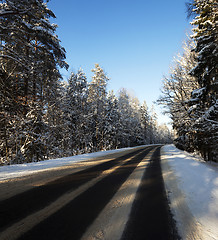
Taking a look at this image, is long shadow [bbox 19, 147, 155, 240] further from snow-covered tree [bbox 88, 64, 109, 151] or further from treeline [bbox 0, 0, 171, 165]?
snow-covered tree [bbox 88, 64, 109, 151]

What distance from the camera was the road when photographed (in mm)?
1516

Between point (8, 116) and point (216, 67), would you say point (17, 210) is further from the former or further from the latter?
point (216, 67)

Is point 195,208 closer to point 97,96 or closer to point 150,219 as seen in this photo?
point 150,219

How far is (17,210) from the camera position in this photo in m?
1.97

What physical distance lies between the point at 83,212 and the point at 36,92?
11.8 metres

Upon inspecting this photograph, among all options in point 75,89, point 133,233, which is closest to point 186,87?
point 133,233

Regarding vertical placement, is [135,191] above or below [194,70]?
below

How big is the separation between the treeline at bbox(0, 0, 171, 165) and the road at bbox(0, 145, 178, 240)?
558cm

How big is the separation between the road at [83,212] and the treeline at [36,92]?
18.3ft

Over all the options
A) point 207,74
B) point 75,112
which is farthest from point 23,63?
point 75,112

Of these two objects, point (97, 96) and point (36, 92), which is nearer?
point (36, 92)

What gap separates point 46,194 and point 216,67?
34.3ft

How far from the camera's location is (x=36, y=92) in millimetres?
11477

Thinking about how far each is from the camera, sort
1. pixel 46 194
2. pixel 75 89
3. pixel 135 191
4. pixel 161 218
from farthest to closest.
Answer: pixel 75 89, pixel 135 191, pixel 46 194, pixel 161 218
